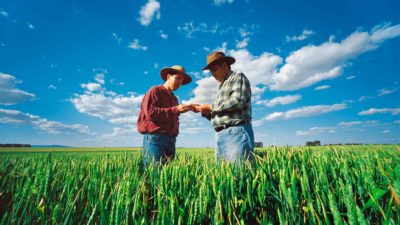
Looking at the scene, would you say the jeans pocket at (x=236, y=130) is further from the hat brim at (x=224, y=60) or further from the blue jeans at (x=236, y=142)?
the hat brim at (x=224, y=60)

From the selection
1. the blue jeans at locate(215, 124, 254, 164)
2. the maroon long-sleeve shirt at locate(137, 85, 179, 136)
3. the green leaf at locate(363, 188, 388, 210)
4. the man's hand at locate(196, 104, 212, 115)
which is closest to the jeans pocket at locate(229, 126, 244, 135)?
the blue jeans at locate(215, 124, 254, 164)

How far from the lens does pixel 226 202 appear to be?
5.45ft

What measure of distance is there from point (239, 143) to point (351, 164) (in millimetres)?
1288

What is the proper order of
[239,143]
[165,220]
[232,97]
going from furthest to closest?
[232,97], [239,143], [165,220]

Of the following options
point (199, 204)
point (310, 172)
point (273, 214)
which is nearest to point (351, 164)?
point (310, 172)

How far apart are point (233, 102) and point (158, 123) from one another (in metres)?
1.33

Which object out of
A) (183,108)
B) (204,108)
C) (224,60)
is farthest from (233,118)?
(224,60)

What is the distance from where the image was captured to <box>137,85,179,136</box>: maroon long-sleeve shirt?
12.4 ft

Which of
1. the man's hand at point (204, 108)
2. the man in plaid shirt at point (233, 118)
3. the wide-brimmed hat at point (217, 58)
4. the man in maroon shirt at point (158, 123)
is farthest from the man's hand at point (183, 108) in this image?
the wide-brimmed hat at point (217, 58)

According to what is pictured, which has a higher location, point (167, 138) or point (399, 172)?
point (167, 138)

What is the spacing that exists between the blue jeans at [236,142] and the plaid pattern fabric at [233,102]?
12cm

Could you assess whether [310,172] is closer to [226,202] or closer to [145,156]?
[226,202]

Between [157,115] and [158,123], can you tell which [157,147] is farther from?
[157,115]

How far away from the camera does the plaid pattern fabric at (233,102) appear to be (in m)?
3.27
